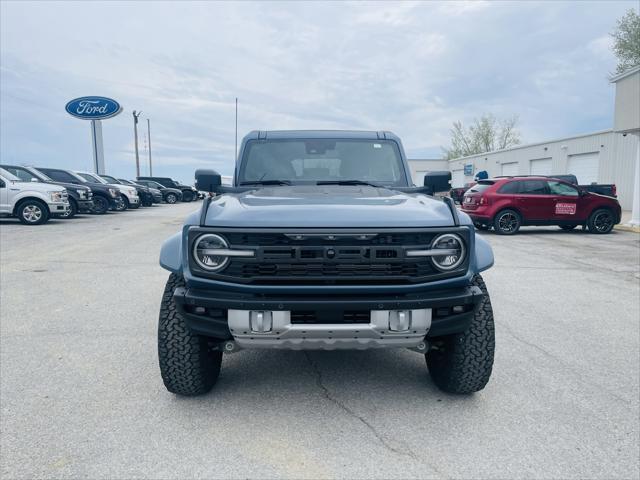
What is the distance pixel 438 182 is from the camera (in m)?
3.64

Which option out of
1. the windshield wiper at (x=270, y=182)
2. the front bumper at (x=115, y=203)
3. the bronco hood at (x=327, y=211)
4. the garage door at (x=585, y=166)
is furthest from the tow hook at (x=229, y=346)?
the garage door at (x=585, y=166)

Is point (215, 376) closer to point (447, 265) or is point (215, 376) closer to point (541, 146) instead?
point (447, 265)

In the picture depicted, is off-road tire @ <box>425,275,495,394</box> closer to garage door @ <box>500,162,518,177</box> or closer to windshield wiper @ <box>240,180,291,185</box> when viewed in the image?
windshield wiper @ <box>240,180,291,185</box>

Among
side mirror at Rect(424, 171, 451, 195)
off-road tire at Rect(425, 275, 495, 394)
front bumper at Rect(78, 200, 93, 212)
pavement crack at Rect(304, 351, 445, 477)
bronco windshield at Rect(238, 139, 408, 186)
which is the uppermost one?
bronco windshield at Rect(238, 139, 408, 186)

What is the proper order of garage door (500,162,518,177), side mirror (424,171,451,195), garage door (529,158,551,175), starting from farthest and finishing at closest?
garage door (500,162,518,177) → garage door (529,158,551,175) → side mirror (424,171,451,195)

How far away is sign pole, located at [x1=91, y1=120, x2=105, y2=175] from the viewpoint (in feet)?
94.3

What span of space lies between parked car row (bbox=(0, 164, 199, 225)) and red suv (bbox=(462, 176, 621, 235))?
1215 cm

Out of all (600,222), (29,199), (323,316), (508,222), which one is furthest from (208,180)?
(600,222)

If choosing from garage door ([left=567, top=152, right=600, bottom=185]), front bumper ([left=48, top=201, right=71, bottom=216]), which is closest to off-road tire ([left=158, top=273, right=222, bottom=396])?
front bumper ([left=48, top=201, right=71, bottom=216])

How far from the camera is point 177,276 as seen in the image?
2.86 meters

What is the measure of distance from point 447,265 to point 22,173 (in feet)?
49.6

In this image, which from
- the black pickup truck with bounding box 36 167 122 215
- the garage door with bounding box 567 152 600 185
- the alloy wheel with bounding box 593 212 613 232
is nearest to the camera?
the alloy wheel with bounding box 593 212 613 232

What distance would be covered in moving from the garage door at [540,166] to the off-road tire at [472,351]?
92.5 feet

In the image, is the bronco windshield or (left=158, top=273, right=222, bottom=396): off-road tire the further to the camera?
the bronco windshield
